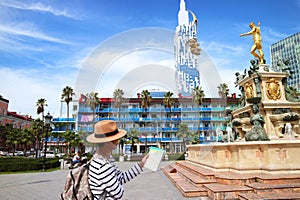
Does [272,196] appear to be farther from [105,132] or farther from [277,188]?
[105,132]

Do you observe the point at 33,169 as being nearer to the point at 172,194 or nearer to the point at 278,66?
the point at 172,194

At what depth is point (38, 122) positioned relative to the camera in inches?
2042

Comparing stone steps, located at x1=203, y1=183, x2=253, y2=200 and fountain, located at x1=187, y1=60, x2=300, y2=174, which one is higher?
fountain, located at x1=187, y1=60, x2=300, y2=174

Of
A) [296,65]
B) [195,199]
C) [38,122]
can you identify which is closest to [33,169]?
[195,199]

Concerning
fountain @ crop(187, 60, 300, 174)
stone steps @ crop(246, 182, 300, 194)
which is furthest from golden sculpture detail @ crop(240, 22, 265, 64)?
stone steps @ crop(246, 182, 300, 194)

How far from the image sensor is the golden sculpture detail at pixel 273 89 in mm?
12517

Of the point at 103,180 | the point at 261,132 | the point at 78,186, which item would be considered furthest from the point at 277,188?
the point at 78,186

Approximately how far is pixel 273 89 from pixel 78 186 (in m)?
12.9

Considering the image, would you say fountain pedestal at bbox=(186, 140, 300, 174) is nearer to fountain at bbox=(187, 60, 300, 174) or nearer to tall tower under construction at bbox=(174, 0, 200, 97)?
fountain at bbox=(187, 60, 300, 174)

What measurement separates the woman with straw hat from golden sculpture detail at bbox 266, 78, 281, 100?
1206cm

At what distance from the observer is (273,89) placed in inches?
496

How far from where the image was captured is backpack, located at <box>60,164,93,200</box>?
246cm

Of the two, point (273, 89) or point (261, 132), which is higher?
point (273, 89)

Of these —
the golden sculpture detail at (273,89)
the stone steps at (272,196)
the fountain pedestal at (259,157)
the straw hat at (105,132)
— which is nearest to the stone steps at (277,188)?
the stone steps at (272,196)
